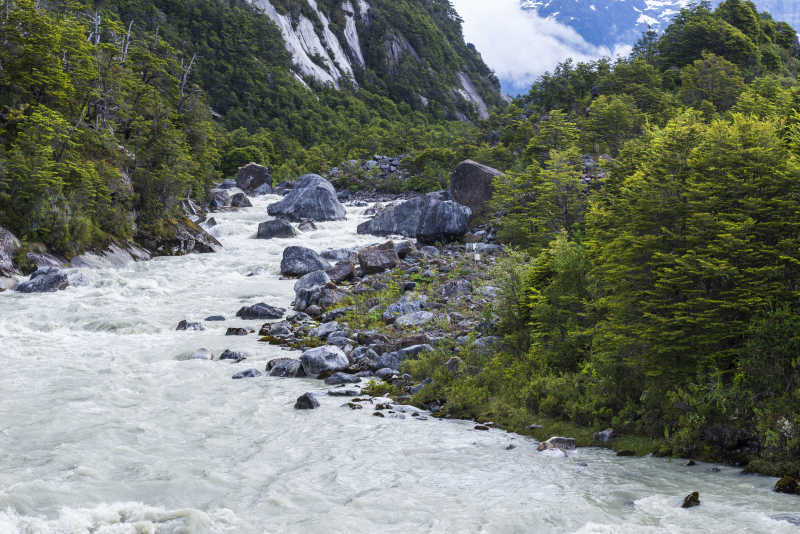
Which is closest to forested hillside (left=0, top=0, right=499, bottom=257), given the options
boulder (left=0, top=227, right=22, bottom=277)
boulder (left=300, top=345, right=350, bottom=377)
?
boulder (left=0, top=227, right=22, bottom=277)

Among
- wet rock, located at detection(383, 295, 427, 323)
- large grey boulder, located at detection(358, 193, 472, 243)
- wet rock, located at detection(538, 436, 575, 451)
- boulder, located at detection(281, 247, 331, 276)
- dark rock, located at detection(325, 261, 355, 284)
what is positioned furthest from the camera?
large grey boulder, located at detection(358, 193, 472, 243)

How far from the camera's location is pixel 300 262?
3031 cm

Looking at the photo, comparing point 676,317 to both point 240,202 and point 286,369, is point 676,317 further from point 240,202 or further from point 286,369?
point 240,202

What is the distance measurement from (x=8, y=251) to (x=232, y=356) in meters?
14.6

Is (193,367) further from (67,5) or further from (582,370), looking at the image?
(67,5)

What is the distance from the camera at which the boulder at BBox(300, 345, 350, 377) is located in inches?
593

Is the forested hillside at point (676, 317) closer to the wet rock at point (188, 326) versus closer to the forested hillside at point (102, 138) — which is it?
the wet rock at point (188, 326)

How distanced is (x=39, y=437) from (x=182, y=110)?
3826 cm

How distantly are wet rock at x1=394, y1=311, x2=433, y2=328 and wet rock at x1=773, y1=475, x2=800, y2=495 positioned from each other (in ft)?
39.2

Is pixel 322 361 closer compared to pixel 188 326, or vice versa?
pixel 322 361

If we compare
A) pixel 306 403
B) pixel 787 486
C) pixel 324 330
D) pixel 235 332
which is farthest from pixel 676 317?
pixel 235 332

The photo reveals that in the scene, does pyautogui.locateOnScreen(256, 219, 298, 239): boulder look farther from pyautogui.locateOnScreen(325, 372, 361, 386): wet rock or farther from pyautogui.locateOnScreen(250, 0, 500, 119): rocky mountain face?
pyautogui.locateOnScreen(250, 0, 500, 119): rocky mountain face

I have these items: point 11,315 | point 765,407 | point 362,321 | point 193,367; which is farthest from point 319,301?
point 765,407

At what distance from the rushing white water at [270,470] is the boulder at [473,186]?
2683cm
